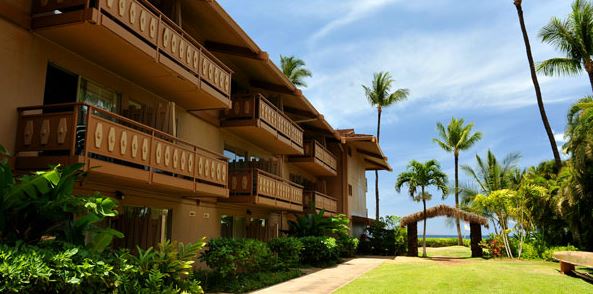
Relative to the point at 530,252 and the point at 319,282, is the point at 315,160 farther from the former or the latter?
the point at 530,252

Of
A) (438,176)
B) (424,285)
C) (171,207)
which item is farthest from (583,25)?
(171,207)

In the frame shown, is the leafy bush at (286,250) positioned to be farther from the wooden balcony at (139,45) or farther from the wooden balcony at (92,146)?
the wooden balcony at (92,146)

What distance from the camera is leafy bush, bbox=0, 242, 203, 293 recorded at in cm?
607

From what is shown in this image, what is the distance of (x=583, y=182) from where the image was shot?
20.9 meters

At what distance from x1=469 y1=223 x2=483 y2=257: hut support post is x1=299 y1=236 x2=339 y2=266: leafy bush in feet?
45.2

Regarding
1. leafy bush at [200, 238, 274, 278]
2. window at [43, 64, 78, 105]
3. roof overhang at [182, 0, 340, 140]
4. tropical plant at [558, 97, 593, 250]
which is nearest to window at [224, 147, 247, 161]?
roof overhang at [182, 0, 340, 140]

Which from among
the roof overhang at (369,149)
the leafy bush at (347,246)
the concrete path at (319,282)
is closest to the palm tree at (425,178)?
the roof overhang at (369,149)

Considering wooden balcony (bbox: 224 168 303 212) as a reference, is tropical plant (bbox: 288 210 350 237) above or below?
below

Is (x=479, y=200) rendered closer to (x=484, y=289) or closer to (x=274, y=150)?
(x=274, y=150)

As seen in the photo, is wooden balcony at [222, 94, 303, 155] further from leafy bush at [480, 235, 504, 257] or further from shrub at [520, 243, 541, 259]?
leafy bush at [480, 235, 504, 257]

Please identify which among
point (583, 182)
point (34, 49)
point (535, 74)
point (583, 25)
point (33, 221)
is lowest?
point (33, 221)

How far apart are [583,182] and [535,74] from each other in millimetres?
10776

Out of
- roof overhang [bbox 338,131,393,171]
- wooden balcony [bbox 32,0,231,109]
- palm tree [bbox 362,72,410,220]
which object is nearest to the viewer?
wooden balcony [bbox 32,0,231,109]

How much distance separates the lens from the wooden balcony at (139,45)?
9.59 m
